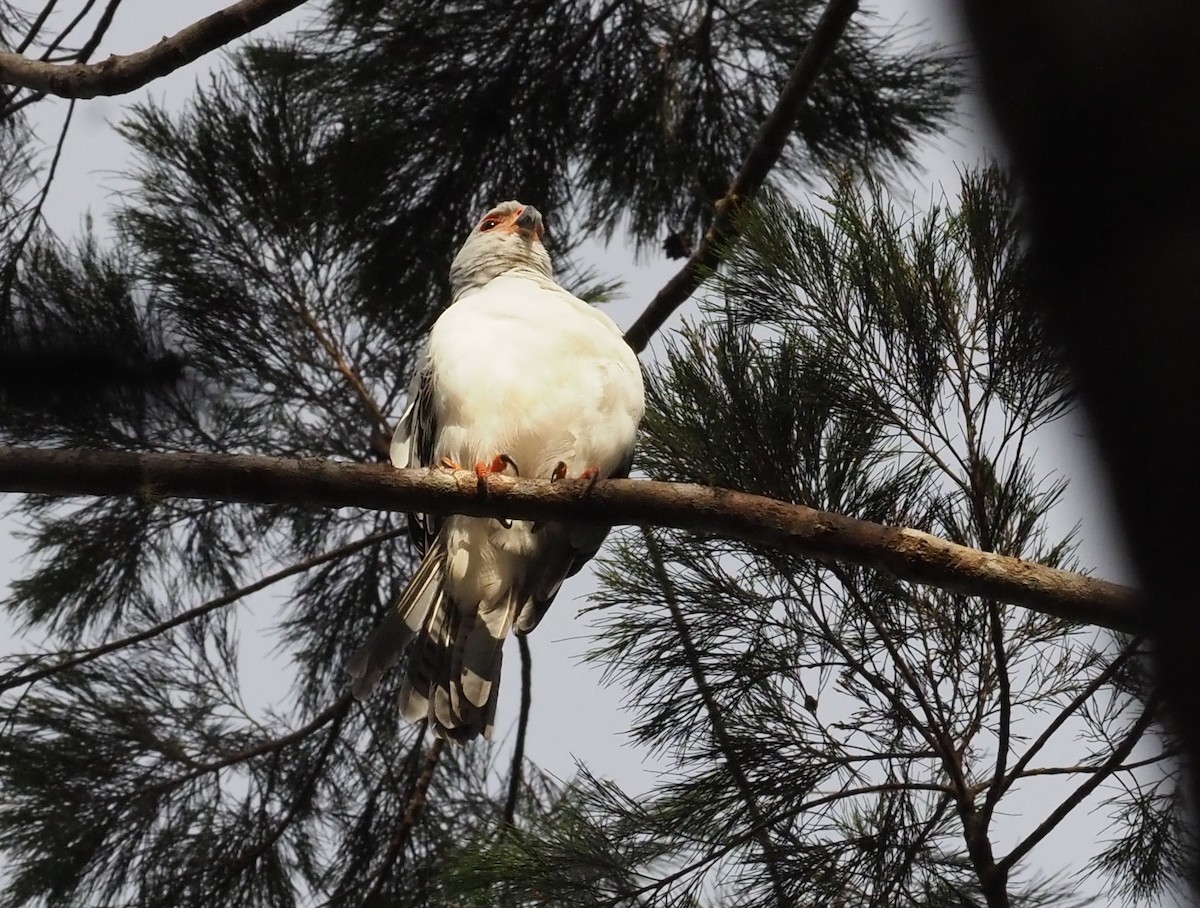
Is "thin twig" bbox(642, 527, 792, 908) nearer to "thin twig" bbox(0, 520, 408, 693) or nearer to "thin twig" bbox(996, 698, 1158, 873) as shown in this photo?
"thin twig" bbox(996, 698, 1158, 873)

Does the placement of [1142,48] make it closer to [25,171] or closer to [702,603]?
[702,603]

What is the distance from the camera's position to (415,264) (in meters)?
3.81

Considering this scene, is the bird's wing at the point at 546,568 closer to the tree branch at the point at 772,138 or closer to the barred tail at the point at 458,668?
the barred tail at the point at 458,668

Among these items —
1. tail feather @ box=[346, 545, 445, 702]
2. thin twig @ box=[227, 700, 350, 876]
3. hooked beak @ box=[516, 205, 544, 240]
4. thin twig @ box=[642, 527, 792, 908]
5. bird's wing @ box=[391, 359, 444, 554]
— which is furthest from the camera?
hooked beak @ box=[516, 205, 544, 240]

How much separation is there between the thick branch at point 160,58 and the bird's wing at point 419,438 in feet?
2.83

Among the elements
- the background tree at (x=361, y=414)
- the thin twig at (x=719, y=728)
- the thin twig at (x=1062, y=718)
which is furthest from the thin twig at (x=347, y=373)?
the thin twig at (x=1062, y=718)

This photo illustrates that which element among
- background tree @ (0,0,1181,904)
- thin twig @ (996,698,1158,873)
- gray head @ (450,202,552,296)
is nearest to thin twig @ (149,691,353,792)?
background tree @ (0,0,1181,904)

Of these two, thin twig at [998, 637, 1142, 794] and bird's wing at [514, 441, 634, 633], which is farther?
bird's wing at [514, 441, 634, 633]

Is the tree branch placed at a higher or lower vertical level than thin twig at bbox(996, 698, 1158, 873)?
higher

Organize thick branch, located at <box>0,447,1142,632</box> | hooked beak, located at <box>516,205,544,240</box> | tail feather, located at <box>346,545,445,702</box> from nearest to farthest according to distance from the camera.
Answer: thick branch, located at <box>0,447,1142,632</box>, tail feather, located at <box>346,545,445,702</box>, hooked beak, located at <box>516,205,544,240</box>

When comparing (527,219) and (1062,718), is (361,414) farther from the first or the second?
(1062,718)

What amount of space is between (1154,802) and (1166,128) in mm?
1988

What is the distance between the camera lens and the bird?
9.50 ft

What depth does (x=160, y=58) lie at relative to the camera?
2.71 m
